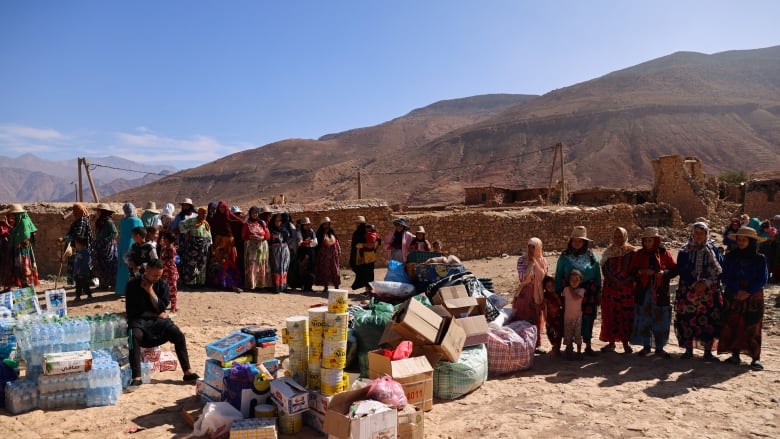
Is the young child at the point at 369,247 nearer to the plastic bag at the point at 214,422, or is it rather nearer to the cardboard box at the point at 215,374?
the cardboard box at the point at 215,374

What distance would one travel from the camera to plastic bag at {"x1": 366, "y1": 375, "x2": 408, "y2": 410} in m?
3.54

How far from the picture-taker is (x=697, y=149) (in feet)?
176

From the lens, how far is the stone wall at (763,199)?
61.1 feet

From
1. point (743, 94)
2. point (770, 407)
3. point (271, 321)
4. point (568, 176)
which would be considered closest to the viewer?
point (770, 407)

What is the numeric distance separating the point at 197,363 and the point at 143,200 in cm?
5727

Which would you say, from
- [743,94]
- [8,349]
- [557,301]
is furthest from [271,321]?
[743,94]

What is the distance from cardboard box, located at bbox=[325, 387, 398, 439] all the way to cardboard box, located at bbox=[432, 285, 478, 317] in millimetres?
1855

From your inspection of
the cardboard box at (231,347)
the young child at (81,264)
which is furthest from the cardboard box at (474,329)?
the young child at (81,264)

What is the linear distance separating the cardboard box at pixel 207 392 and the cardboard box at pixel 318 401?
2.60ft

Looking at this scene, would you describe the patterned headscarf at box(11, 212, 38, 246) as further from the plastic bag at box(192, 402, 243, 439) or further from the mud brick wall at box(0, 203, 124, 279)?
the plastic bag at box(192, 402, 243, 439)

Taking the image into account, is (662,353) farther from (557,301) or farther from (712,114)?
(712,114)

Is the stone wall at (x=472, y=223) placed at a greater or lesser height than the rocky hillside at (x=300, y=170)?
lesser

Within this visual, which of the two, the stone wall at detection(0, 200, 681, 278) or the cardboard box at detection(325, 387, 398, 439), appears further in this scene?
the stone wall at detection(0, 200, 681, 278)

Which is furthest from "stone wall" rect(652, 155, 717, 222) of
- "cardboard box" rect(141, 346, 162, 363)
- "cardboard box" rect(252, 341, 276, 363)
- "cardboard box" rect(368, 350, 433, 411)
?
"cardboard box" rect(141, 346, 162, 363)
